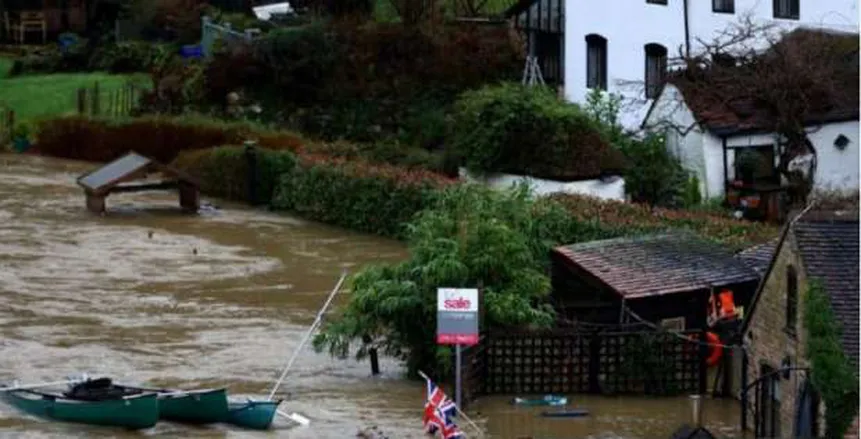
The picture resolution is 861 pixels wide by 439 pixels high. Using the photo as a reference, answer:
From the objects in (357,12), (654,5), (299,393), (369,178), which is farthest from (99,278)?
(357,12)

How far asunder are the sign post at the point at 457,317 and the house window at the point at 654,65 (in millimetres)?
26333

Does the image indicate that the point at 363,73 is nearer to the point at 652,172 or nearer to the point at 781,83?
the point at 652,172

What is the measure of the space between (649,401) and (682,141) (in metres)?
19.7

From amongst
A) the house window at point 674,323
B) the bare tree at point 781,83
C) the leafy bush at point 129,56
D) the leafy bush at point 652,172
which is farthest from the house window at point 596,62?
the house window at point 674,323

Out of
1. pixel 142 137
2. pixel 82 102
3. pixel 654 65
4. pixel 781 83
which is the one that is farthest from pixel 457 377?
pixel 82 102

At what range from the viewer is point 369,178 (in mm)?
59000

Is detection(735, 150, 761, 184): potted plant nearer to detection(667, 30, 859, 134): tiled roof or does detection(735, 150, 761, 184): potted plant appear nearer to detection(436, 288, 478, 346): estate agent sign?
detection(667, 30, 859, 134): tiled roof

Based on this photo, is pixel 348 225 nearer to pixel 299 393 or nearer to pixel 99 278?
pixel 99 278

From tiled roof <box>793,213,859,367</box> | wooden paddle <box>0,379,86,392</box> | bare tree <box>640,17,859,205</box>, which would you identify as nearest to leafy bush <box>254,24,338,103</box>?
bare tree <box>640,17,859,205</box>

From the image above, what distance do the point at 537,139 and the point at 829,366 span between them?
26.2 m

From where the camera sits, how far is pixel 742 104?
185 ft

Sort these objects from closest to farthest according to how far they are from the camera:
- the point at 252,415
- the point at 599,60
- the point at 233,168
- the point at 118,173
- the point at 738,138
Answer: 1. the point at 252,415
2. the point at 738,138
3. the point at 118,173
4. the point at 599,60
5. the point at 233,168

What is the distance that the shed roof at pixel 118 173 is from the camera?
61.4m

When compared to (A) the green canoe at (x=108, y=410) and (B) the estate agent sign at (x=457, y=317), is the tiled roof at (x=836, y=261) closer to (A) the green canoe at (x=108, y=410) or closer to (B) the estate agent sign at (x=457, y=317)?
(B) the estate agent sign at (x=457, y=317)
